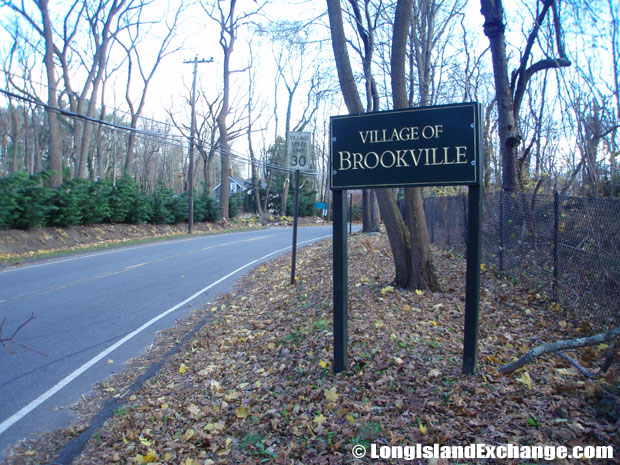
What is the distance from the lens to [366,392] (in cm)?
429

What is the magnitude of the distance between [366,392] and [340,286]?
114 centimetres

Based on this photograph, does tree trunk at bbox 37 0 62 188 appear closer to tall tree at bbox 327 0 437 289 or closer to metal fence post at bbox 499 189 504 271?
tall tree at bbox 327 0 437 289

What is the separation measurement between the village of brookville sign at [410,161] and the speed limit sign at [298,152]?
5.21 m

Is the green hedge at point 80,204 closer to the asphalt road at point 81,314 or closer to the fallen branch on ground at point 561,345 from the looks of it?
the asphalt road at point 81,314

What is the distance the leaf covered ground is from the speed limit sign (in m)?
3.86

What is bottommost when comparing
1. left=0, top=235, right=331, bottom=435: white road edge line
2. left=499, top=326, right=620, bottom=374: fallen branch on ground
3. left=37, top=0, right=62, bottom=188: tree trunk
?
left=0, top=235, right=331, bottom=435: white road edge line

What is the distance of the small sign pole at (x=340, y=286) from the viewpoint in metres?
4.80

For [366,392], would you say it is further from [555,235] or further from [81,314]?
[81,314]

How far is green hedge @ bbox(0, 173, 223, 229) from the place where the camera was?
18.5 metres

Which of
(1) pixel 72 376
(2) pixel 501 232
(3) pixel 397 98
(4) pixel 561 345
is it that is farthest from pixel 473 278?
(2) pixel 501 232

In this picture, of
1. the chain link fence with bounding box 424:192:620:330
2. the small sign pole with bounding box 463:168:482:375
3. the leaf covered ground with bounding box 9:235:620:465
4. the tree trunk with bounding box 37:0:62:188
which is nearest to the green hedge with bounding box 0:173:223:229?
the tree trunk with bounding box 37:0:62:188

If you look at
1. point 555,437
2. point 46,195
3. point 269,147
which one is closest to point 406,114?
point 555,437

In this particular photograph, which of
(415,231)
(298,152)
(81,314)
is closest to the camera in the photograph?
(415,231)

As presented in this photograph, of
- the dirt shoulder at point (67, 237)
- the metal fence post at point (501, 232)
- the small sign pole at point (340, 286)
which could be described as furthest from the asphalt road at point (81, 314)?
the metal fence post at point (501, 232)
